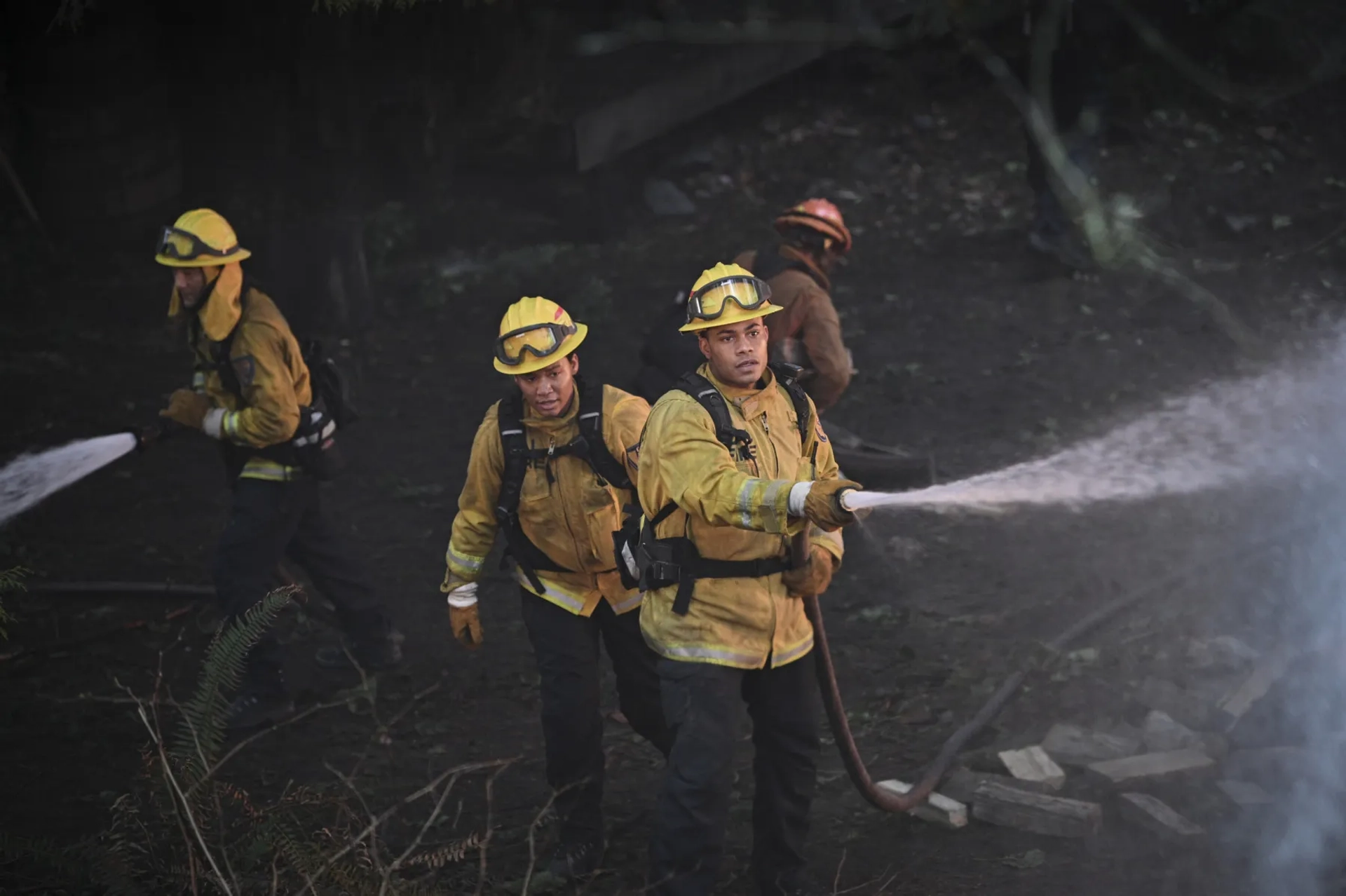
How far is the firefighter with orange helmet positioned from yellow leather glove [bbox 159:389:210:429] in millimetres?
2480

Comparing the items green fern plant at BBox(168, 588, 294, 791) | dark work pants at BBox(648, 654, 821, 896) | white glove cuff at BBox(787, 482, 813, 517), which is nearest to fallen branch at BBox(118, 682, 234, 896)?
green fern plant at BBox(168, 588, 294, 791)

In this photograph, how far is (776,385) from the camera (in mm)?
4809

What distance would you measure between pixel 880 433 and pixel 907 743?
366 cm

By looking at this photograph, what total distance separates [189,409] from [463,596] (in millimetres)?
1934

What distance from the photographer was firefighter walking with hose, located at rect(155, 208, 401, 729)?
630cm

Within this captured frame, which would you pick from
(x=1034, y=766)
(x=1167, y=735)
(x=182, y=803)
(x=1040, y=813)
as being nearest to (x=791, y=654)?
(x=1040, y=813)

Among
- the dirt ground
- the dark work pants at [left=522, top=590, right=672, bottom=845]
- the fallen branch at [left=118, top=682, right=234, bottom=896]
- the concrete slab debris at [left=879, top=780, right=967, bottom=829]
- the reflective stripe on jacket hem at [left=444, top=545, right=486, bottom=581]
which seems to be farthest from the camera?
the dirt ground

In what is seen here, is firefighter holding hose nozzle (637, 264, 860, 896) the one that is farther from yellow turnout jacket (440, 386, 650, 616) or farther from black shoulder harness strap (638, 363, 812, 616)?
yellow turnout jacket (440, 386, 650, 616)

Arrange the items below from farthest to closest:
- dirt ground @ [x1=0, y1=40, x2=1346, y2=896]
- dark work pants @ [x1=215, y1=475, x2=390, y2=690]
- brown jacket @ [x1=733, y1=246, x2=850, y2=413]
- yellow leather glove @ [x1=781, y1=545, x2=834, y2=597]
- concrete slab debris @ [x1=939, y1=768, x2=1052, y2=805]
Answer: brown jacket @ [x1=733, y1=246, x2=850, y2=413]
dark work pants @ [x1=215, y1=475, x2=390, y2=690]
dirt ground @ [x1=0, y1=40, x2=1346, y2=896]
concrete slab debris @ [x1=939, y1=768, x2=1052, y2=805]
yellow leather glove @ [x1=781, y1=545, x2=834, y2=597]

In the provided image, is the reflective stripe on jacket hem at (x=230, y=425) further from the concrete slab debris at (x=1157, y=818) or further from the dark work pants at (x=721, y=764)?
the concrete slab debris at (x=1157, y=818)

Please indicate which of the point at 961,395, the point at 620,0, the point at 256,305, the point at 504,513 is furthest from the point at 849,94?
the point at 504,513

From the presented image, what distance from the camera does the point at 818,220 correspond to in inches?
273

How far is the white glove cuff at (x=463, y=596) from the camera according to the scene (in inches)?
213

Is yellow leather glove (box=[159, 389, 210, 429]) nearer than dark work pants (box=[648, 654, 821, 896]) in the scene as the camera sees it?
No
